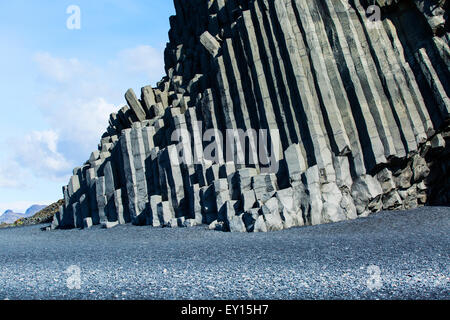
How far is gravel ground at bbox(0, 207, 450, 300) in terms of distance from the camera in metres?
6.21

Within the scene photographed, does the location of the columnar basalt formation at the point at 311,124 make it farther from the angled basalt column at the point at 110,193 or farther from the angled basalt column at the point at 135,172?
the angled basalt column at the point at 110,193

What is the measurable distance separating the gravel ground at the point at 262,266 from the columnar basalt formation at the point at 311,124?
1.58 metres

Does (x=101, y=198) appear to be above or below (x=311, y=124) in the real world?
below

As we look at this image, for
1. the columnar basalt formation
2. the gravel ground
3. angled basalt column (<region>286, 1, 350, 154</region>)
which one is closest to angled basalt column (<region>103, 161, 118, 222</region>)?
the columnar basalt formation

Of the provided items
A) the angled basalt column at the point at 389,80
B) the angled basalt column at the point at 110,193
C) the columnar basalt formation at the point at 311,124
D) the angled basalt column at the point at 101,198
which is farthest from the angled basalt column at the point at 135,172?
the angled basalt column at the point at 389,80

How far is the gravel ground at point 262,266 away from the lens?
621 centimetres

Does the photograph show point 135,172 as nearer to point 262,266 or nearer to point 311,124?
point 311,124

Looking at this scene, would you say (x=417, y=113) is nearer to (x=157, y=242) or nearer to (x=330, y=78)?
(x=330, y=78)

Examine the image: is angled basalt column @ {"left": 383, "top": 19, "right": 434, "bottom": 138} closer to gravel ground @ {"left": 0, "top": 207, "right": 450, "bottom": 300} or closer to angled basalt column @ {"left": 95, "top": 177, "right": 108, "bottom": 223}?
gravel ground @ {"left": 0, "top": 207, "right": 450, "bottom": 300}

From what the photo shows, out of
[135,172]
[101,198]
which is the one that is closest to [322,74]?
[135,172]

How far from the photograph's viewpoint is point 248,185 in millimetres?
13828

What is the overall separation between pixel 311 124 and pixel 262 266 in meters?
7.28

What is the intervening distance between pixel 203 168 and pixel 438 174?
8511 mm

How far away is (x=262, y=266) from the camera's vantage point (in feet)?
25.0
